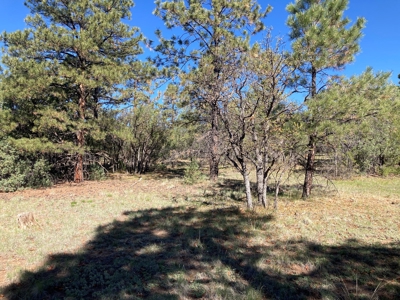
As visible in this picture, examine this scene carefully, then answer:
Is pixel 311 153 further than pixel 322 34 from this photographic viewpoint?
Yes

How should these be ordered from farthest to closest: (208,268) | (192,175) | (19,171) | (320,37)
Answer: (192,175)
(19,171)
(320,37)
(208,268)

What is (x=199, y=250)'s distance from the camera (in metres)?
4.71

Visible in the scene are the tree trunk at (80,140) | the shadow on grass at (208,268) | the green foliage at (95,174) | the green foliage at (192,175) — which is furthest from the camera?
the green foliage at (95,174)

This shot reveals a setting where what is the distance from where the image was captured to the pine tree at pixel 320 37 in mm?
6730

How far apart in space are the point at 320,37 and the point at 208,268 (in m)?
6.24

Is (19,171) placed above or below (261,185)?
below

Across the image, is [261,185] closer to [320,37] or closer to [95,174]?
[320,37]

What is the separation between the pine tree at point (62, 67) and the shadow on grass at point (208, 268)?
665 centimetres

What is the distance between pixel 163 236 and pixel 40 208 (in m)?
4.17

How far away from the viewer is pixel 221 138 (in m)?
6.93

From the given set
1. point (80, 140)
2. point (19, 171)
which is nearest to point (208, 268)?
point (19, 171)

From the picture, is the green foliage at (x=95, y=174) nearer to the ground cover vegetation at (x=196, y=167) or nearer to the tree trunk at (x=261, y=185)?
the ground cover vegetation at (x=196, y=167)

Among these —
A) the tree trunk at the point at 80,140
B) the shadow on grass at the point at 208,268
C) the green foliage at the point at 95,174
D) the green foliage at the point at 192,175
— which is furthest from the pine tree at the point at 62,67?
the shadow on grass at the point at 208,268

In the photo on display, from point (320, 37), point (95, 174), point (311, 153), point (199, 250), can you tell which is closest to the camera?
point (199, 250)
